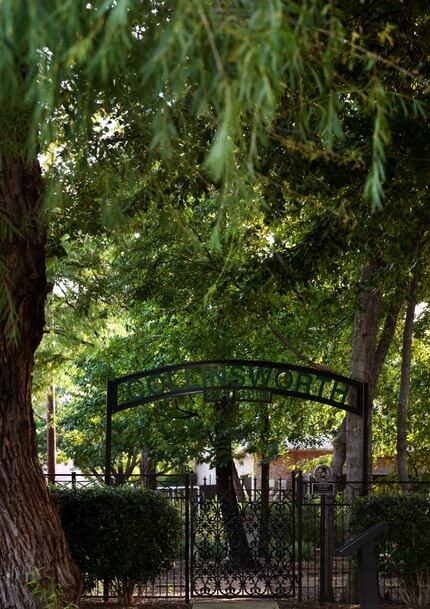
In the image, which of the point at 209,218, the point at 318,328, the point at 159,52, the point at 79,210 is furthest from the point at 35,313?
the point at 318,328

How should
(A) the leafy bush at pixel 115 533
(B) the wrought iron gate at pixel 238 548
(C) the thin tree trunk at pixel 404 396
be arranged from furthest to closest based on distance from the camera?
(C) the thin tree trunk at pixel 404 396
(B) the wrought iron gate at pixel 238 548
(A) the leafy bush at pixel 115 533

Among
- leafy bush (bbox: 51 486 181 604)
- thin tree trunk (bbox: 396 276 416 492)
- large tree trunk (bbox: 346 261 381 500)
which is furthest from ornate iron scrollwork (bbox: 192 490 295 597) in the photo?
thin tree trunk (bbox: 396 276 416 492)

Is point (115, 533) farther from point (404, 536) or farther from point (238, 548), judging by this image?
point (404, 536)

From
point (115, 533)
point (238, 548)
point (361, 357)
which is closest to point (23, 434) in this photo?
point (115, 533)

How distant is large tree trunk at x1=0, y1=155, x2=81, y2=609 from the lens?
8.88m

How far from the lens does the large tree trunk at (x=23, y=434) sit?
888 centimetres

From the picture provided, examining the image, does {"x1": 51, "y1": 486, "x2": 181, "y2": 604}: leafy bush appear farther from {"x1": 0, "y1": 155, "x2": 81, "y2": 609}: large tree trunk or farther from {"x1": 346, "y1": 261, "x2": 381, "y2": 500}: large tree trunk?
{"x1": 346, "y1": 261, "x2": 381, "y2": 500}: large tree trunk

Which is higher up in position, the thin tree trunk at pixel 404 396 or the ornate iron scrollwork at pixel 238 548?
the thin tree trunk at pixel 404 396

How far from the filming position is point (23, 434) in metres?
9.30

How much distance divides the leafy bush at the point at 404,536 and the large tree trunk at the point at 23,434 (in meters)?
3.61

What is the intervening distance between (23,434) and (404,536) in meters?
4.57

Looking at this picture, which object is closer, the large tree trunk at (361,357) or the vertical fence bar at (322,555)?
the vertical fence bar at (322,555)

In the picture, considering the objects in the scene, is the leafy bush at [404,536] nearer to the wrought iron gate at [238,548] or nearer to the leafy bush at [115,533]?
the wrought iron gate at [238,548]

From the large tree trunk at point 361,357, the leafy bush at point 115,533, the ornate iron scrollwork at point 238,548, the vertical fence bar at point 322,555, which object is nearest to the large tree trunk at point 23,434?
the leafy bush at point 115,533
